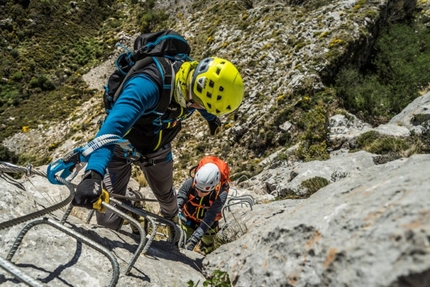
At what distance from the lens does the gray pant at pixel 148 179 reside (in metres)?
4.23

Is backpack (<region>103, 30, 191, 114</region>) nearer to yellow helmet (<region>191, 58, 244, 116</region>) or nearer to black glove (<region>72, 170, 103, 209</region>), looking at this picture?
yellow helmet (<region>191, 58, 244, 116</region>)

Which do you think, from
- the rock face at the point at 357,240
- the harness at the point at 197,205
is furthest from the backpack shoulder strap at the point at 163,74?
the harness at the point at 197,205

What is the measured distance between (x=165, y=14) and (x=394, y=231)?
27671 millimetres

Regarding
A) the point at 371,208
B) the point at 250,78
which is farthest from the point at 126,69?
the point at 250,78

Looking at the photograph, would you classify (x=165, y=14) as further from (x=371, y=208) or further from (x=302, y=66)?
(x=371, y=208)

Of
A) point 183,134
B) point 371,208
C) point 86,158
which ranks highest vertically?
point 371,208

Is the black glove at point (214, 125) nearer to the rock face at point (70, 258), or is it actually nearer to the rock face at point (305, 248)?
the rock face at point (305, 248)

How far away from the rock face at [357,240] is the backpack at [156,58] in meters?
1.73

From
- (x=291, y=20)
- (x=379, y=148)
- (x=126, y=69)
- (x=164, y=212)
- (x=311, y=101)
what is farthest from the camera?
(x=291, y=20)

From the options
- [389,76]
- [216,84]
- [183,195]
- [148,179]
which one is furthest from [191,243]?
[389,76]

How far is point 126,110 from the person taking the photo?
2902mm

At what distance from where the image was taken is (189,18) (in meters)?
24.3

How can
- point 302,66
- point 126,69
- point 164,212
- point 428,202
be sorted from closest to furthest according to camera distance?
1. point 428,202
2. point 126,69
3. point 164,212
4. point 302,66

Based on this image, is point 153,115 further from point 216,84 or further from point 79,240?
point 79,240
